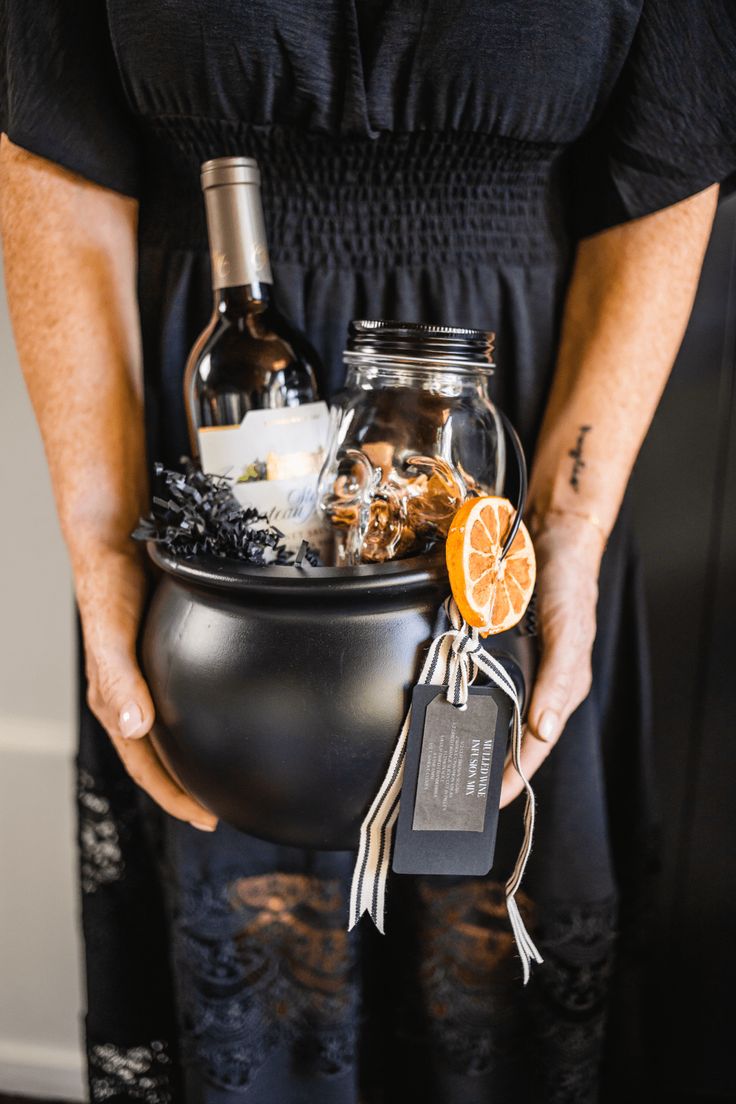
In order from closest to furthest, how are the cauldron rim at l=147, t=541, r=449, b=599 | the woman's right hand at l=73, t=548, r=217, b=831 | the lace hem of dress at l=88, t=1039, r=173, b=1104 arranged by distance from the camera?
1. the cauldron rim at l=147, t=541, r=449, b=599
2. the woman's right hand at l=73, t=548, r=217, b=831
3. the lace hem of dress at l=88, t=1039, r=173, b=1104

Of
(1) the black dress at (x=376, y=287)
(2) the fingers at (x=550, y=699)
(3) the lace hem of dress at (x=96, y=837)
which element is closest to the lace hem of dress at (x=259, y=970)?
(1) the black dress at (x=376, y=287)

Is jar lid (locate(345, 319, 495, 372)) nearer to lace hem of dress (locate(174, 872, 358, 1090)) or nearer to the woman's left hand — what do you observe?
the woman's left hand

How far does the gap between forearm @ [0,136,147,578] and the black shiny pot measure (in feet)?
0.60

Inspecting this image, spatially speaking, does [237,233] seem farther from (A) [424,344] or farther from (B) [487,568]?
(B) [487,568]

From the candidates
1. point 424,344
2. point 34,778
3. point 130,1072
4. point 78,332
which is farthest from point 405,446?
point 34,778

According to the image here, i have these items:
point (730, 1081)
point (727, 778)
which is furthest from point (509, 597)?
point (730, 1081)

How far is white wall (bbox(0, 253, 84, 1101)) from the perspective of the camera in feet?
3.50

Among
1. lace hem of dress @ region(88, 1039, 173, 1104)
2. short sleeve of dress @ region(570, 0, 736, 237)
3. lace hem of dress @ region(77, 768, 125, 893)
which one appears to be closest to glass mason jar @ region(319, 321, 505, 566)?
short sleeve of dress @ region(570, 0, 736, 237)

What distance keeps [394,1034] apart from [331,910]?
178 mm

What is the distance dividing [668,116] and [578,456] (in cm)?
25

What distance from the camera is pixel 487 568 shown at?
47 centimetres

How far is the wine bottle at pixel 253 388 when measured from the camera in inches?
21.2

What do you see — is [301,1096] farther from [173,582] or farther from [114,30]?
[114,30]

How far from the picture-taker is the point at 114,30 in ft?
1.84
